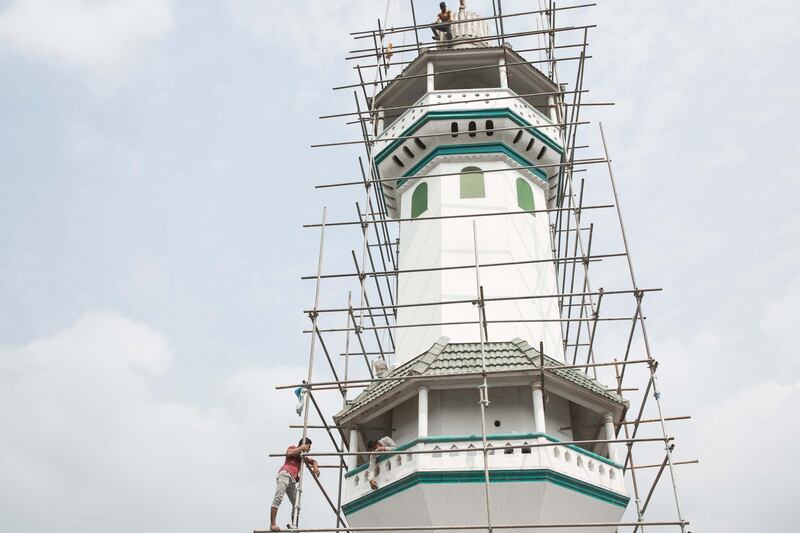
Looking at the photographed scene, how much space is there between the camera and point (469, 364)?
1834 cm

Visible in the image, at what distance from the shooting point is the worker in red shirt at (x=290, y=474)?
52.8ft

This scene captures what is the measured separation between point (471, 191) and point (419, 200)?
4.83ft

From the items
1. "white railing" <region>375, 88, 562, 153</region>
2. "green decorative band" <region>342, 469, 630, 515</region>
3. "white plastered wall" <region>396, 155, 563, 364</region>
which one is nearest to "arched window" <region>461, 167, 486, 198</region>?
"white plastered wall" <region>396, 155, 563, 364</region>

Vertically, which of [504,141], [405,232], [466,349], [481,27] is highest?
[481,27]

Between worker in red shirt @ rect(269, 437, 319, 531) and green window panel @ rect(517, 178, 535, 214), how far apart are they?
9185mm

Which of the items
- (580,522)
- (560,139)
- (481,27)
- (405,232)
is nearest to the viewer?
(580,522)

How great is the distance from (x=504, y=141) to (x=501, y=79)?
80.4 inches

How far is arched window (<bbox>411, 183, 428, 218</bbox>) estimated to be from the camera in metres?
23.0

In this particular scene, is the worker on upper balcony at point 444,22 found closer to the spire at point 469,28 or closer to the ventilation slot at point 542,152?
the spire at point 469,28

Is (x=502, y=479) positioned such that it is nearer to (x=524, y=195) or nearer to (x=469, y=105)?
(x=524, y=195)

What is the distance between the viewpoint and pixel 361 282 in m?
21.2

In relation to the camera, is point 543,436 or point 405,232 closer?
point 543,436

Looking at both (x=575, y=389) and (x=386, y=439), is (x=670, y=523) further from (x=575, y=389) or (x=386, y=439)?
(x=386, y=439)

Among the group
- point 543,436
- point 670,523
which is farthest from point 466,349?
point 670,523
